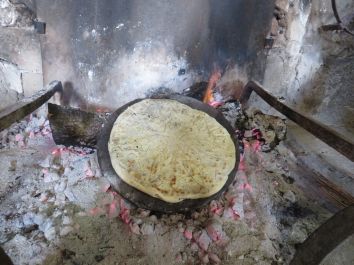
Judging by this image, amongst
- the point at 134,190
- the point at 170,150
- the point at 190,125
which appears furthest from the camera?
the point at 190,125

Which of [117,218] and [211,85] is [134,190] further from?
[211,85]

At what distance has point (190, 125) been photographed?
3.13 m

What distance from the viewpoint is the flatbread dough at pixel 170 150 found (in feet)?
8.75

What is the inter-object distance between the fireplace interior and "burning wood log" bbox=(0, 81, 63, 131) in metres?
0.02

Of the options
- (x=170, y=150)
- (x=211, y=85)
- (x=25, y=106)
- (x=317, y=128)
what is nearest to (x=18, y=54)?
(x=25, y=106)

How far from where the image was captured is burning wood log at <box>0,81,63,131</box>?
94.7 inches

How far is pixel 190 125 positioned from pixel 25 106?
4.91 ft

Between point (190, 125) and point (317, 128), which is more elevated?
point (317, 128)

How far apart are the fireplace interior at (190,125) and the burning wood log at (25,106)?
20 millimetres

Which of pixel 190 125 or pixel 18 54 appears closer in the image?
pixel 190 125

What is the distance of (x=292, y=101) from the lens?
4414mm

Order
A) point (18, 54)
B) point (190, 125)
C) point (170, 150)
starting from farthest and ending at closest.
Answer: point (18, 54), point (190, 125), point (170, 150)

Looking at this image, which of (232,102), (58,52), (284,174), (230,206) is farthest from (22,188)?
(284,174)

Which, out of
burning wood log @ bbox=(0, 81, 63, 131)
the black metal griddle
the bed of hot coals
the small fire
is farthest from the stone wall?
the small fire
